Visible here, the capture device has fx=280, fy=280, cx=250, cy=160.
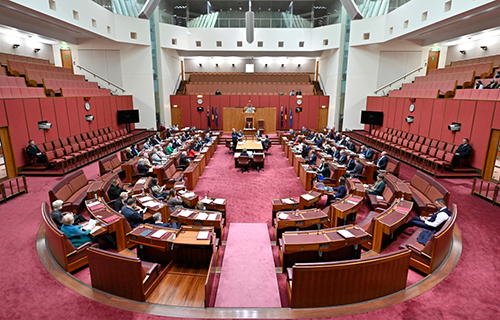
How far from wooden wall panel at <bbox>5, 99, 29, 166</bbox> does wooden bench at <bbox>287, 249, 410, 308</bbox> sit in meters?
11.8

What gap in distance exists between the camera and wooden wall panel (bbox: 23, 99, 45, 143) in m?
11.4

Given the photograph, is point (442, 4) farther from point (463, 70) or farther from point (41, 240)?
point (41, 240)

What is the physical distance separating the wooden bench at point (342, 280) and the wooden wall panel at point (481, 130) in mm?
9091

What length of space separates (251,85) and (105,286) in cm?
2242

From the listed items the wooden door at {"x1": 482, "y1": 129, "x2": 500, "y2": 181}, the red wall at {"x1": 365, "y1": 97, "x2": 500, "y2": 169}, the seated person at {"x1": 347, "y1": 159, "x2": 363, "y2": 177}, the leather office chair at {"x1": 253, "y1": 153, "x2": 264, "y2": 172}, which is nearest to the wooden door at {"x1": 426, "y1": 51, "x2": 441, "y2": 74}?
the red wall at {"x1": 365, "y1": 97, "x2": 500, "y2": 169}

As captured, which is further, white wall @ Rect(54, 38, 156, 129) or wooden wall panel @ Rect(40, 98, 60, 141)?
white wall @ Rect(54, 38, 156, 129)

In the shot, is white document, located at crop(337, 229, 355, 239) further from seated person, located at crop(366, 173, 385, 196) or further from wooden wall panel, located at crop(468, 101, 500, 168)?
wooden wall panel, located at crop(468, 101, 500, 168)

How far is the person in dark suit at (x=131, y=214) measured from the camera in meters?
6.11

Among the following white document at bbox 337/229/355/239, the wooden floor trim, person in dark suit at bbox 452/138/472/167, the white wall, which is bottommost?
the wooden floor trim

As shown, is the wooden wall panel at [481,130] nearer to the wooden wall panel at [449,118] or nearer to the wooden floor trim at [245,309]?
the wooden wall panel at [449,118]

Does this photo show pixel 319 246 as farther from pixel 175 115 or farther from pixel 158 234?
pixel 175 115

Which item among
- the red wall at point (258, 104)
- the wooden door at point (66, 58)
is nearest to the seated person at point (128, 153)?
the red wall at point (258, 104)

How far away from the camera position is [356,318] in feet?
12.9

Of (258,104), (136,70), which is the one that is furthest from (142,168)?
(258,104)
